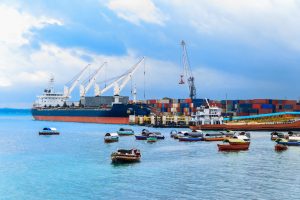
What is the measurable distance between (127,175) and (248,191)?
44.6 feet

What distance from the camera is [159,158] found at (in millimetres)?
64875

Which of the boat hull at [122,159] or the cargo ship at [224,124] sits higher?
the cargo ship at [224,124]

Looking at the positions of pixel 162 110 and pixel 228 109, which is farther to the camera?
pixel 162 110

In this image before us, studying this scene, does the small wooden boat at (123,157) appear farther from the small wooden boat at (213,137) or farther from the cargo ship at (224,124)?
the cargo ship at (224,124)

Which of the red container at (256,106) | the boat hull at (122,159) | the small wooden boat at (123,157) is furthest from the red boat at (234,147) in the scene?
the red container at (256,106)

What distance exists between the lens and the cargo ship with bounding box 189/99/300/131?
411ft

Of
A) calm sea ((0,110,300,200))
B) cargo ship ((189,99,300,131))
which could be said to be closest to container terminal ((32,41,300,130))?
cargo ship ((189,99,300,131))

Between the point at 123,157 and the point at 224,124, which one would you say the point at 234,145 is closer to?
the point at 123,157

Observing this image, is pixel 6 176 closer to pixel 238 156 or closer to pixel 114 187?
pixel 114 187

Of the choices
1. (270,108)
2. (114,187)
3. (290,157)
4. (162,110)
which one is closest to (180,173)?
(114,187)

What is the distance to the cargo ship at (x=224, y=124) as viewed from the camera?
411ft

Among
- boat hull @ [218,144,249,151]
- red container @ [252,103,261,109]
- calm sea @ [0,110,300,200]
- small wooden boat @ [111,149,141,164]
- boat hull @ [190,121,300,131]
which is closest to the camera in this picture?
calm sea @ [0,110,300,200]

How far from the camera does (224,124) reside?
419 feet

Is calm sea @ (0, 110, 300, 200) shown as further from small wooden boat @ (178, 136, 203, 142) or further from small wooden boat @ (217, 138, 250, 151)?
small wooden boat @ (178, 136, 203, 142)
